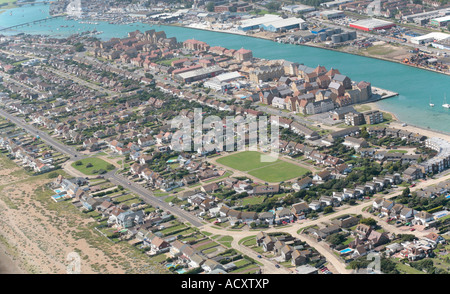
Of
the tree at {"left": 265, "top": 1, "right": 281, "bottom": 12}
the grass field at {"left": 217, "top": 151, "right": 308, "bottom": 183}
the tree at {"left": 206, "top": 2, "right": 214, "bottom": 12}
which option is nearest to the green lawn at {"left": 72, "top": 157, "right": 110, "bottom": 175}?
the grass field at {"left": 217, "top": 151, "right": 308, "bottom": 183}

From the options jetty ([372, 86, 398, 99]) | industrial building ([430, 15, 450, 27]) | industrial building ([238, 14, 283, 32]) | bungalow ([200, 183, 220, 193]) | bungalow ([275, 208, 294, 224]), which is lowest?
bungalow ([200, 183, 220, 193])

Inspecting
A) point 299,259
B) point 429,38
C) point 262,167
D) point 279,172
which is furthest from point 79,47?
point 299,259

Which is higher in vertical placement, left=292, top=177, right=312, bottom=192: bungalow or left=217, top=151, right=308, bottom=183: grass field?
left=292, top=177, right=312, bottom=192: bungalow

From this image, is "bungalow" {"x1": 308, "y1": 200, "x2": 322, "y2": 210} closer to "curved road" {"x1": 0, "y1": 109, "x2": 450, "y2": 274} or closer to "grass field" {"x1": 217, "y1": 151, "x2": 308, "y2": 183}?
"curved road" {"x1": 0, "y1": 109, "x2": 450, "y2": 274}

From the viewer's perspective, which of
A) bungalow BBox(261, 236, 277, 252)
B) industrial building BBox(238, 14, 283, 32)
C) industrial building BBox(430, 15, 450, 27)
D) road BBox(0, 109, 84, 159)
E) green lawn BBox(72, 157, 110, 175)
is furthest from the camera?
industrial building BBox(238, 14, 283, 32)

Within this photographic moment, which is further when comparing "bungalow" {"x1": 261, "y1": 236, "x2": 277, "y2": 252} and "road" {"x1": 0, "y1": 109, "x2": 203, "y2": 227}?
"road" {"x1": 0, "y1": 109, "x2": 203, "y2": 227}

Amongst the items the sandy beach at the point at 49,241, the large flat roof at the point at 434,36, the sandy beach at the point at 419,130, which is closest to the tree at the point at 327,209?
the sandy beach at the point at 49,241

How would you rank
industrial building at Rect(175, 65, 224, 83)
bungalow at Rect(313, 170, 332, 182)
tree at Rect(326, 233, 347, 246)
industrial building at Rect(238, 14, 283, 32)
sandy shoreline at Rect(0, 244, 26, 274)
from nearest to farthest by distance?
tree at Rect(326, 233, 347, 246)
sandy shoreline at Rect(0, 244, 26, 274)
bungalow at Rect(313, 170, 332, 182)
industrial building at Rect(175, 65, 224, 83)
industrial building at Rect(238, 14, 283, 32)

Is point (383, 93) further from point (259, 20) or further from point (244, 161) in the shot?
point (259, 20)
